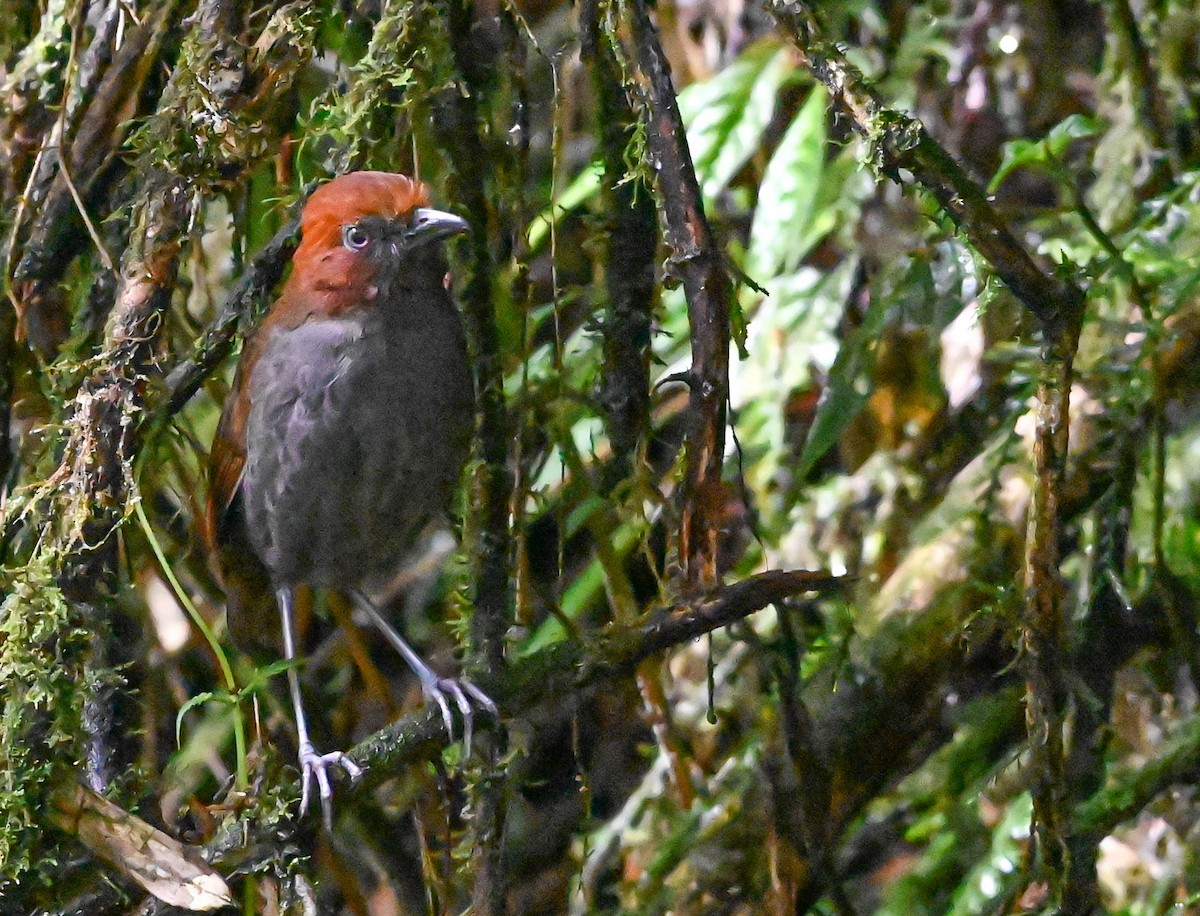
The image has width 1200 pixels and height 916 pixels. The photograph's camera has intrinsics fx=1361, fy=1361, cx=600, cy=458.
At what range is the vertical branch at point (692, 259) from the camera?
2.01 m

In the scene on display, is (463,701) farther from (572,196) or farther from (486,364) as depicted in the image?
(572,196)

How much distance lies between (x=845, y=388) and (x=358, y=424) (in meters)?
1.16

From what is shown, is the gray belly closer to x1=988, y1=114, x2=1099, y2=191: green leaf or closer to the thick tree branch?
the thick tree branch

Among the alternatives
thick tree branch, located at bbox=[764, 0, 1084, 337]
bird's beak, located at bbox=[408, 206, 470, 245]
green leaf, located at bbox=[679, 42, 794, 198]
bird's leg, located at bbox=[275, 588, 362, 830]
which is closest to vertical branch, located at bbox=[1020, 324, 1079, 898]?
thick tree branch, located at bbox=[764, 0, 1084, 337]

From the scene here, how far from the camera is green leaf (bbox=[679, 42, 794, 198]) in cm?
348

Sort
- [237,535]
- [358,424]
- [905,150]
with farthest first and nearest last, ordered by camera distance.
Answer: [237,535] < [358,424] < [905,150]

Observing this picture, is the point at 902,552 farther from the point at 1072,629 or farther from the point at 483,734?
the point at 483,734

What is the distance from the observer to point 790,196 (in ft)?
11.2

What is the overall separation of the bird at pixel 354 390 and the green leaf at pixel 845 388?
3.01 ft

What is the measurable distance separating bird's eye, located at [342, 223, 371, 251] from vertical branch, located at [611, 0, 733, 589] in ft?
2.17

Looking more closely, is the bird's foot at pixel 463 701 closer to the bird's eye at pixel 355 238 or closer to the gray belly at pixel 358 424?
the gray belly at pixel 358 424

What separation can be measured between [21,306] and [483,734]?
117cm

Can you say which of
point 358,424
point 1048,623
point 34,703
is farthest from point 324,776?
point 1048,623

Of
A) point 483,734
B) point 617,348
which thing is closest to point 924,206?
point 617,348
